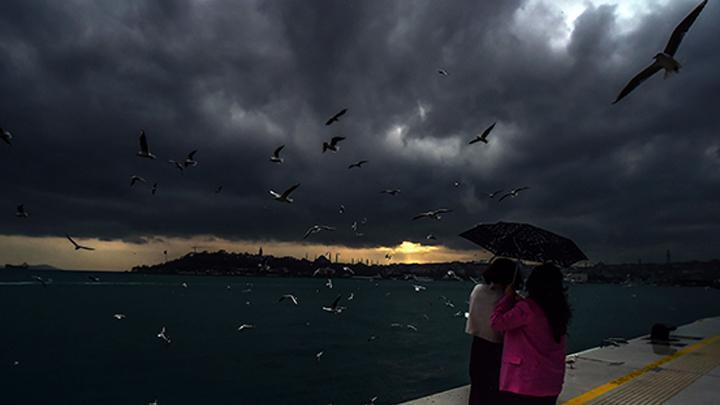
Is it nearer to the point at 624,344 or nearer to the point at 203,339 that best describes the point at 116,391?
the point at 203,339

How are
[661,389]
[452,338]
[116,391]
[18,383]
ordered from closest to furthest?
1. [661,389]
2. [116,391]
3. [18,383]
4. [452,338]


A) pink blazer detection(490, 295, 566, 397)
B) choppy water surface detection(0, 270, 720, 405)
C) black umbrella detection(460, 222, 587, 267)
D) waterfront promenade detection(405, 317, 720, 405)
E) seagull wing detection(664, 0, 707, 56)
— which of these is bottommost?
choppy water surface detection(0, 270, 720, 405)

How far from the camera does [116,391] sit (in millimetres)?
27094

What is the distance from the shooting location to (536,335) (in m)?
4.00

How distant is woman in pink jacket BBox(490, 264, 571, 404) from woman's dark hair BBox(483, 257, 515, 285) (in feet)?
1.44

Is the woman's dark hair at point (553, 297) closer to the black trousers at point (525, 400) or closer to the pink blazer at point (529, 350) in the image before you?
the pink blazer at point (529, 350)

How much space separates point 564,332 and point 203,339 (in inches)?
1950

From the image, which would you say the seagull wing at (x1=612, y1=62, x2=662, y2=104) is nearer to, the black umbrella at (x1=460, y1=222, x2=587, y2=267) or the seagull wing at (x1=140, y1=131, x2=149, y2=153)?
the black umbrella at (x1=460, y1=222, x2=587, y2=267)

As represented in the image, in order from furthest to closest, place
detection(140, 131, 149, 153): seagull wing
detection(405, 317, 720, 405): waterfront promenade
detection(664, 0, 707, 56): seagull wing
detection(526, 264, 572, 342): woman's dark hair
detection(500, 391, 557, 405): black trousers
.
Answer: detection(140, 131, 149, 153): seagull wing
detection(405, 317, 720, 405): waterfront promenade
detection(664, 0, 707, 56): seagull wing
detection(500, 391, 557, 405): black trousers
detection(526, 264, 572, 342): woman's dark hair

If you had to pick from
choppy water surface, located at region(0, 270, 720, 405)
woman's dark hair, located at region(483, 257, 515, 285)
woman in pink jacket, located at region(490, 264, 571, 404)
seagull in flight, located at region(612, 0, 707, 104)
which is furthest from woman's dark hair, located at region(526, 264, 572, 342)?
choppy water surface, located at region(0, 270, 720, 405)

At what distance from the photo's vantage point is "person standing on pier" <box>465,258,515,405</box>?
4.66 metres

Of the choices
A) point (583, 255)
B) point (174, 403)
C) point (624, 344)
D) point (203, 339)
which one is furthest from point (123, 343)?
point (583, 255)

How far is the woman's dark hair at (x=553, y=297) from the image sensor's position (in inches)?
156

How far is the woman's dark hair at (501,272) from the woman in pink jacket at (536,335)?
438 millimetres
